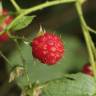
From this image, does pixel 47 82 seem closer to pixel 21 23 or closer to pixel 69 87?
pixel 69 87

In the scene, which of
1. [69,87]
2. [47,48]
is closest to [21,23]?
[47,48]

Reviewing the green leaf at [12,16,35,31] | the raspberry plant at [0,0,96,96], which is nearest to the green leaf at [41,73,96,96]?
the raspberry plant at [0,0,96,96]

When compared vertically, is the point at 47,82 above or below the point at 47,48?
below

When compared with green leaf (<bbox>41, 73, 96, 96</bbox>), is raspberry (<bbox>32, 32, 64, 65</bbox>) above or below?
above

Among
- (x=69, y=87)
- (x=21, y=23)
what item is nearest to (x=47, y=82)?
(x=69, y=87)

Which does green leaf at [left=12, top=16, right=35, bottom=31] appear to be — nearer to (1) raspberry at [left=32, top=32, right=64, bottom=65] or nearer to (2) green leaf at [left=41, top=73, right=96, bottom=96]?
(1) raspberry at [left=32, top=32, right=64, bottom=65]

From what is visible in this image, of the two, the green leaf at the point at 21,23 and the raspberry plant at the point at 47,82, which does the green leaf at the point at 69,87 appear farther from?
the green leaf at the point at 21,23
